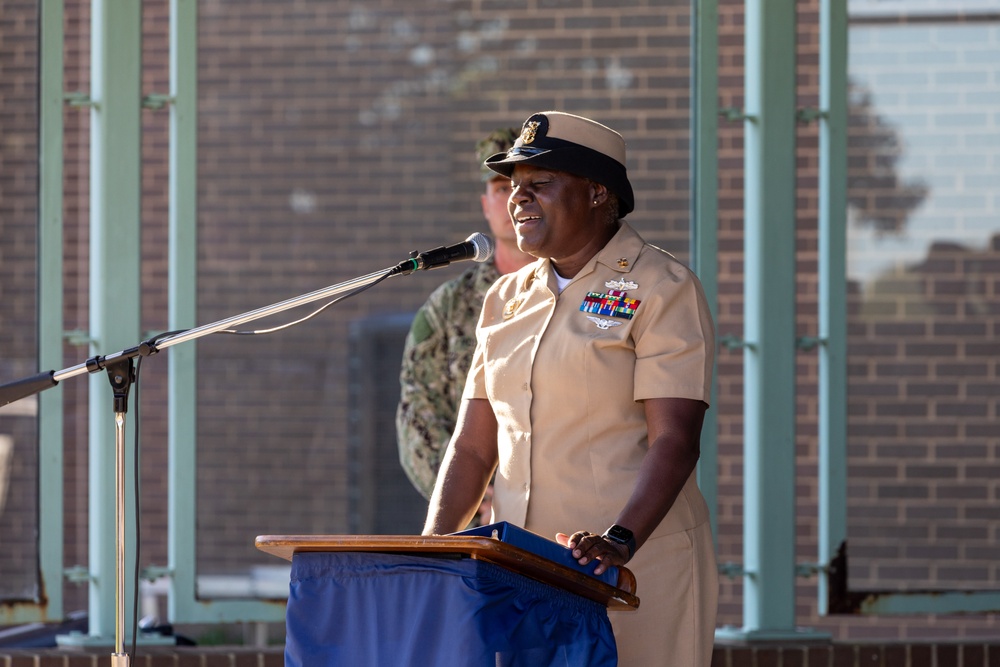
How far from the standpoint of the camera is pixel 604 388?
2.97 meters

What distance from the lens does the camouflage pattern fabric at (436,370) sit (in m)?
4.29

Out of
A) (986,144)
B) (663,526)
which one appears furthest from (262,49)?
(663,526)

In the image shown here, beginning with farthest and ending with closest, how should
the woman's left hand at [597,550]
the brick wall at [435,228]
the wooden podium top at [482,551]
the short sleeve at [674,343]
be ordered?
the brick wall at [435,228] < the short sleeve at [674,343] < the woman's left hand at [597,550] < the wooden podium top at [482,551]

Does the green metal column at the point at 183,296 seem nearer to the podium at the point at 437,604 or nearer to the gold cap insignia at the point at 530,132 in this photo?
the gold cap insignia at the point at 530,132

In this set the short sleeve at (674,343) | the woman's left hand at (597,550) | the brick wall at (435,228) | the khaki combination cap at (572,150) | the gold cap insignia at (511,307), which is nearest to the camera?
the woman's left hand at (597,550)

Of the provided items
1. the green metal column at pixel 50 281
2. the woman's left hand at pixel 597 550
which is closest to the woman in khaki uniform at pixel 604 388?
the woman's left hand at pixel 597 550

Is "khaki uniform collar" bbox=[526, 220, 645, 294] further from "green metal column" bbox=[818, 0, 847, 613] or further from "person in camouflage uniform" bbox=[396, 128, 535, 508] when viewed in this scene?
"green metal column" bbox=[818, 0, 847, 613]

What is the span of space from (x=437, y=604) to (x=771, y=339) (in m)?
2.71

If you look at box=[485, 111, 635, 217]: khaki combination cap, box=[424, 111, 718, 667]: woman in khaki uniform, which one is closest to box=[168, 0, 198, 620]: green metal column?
box=[424, 111, 718, 667]: woman in khaki uniform

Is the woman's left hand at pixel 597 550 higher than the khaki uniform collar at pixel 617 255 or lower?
lower

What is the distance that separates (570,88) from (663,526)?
2634 millimetres

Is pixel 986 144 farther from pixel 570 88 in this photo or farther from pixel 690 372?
pixel 690 372

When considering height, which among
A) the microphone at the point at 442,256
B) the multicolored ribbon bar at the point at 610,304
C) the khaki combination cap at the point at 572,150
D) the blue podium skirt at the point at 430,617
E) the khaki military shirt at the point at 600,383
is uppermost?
the khaki combination cap at the point at 572,150

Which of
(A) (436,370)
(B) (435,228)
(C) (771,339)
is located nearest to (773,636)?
(C) (771,339)
